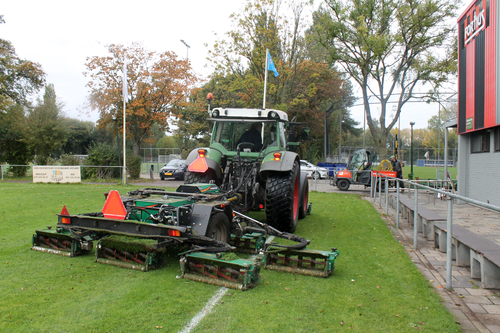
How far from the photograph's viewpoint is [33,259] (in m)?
5.07

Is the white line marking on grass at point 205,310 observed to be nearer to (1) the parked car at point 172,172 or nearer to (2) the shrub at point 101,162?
(2) the shrub at point 101,162

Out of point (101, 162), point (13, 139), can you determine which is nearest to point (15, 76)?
point (13, 139)

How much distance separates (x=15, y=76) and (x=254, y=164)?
2937 cm

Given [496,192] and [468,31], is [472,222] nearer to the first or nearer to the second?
[496,192]

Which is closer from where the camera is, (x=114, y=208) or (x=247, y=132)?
(x=114, y=208)

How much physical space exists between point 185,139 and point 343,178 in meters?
28.0

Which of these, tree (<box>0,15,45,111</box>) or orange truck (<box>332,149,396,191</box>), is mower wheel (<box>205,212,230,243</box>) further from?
tree (<box>0,15,45,111</box>)

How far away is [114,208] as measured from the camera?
5055 mm

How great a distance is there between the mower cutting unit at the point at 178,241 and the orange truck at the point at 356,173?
1423 centimetres

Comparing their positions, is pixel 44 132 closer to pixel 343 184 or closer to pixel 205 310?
pixel 343 184

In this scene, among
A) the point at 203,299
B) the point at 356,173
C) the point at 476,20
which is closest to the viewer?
the point at 203,299

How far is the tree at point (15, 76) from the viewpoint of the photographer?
27703 mm

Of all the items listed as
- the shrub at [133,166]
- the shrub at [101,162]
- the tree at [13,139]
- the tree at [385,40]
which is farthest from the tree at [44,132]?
the tree at [385,40]

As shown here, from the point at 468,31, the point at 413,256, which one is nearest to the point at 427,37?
the point at 468,31
